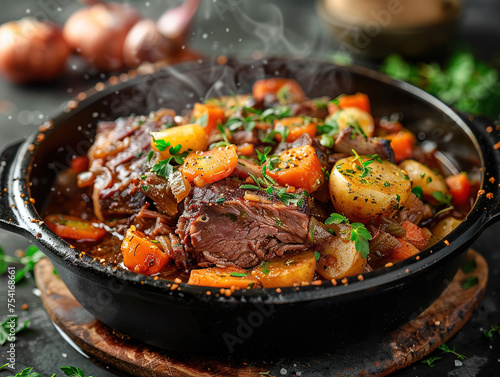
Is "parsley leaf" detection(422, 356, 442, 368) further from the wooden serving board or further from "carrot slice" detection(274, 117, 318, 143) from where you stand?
"carrot slice" detection(274, 117, 318, 143)

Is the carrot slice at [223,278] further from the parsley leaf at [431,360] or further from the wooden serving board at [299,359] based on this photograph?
the parsley leaf at [431,360]

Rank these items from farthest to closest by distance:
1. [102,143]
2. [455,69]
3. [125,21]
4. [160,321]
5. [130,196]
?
[125,21]
[455,69]
[102,143]
[130,196]
[160,321]

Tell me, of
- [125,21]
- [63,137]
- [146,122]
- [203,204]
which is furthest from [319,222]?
[125,21]

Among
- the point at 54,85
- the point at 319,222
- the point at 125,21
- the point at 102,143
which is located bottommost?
the point at 54,85

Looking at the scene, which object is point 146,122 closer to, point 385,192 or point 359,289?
point 385,192

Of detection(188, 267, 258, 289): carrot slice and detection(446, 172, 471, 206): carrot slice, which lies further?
detection(446, 172, 471, 206): carrot slice

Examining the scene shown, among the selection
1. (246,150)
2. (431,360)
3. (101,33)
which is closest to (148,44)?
(101,33)

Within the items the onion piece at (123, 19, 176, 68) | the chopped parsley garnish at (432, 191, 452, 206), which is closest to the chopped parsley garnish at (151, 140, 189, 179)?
the chopped parsley garnish at (432, 191, 452, 206)
